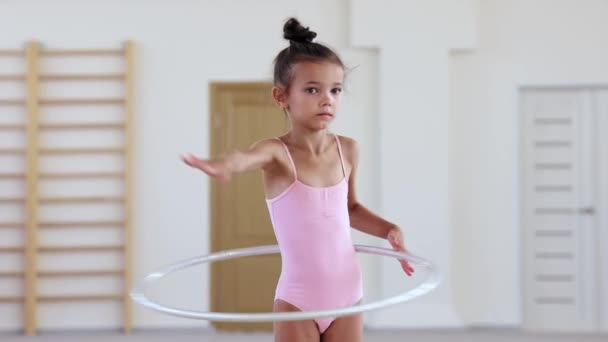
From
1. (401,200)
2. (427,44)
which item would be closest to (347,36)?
(427,44)

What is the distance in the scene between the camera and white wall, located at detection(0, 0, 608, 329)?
20.1 ft

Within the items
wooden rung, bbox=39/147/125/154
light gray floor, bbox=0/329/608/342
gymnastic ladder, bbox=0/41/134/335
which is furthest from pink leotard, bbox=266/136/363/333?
wooden rung, bbox=39/147/125/154

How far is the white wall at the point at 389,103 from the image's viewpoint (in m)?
6.11

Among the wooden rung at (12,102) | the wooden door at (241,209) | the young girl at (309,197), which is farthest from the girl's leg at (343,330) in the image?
the wooden rung at (12,102)

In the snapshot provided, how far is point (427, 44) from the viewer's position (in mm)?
6082

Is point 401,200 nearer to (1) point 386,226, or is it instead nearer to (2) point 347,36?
(2) point 347,36

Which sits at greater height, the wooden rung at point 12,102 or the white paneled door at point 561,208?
the wooden rung at point 12,102

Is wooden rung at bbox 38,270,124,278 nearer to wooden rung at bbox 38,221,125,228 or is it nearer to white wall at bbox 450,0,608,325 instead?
wooden rung at bbox 38,221,125,228

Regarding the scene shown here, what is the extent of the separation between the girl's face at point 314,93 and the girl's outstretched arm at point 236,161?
0.12 metres

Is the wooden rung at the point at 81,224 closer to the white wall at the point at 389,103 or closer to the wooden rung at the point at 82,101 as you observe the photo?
the white wall at the point at 389,103

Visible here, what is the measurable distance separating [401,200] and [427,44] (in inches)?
50.4

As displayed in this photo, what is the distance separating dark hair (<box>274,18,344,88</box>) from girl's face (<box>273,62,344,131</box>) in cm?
2

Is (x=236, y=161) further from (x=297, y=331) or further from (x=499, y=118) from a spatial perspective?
(x=499, y=118)

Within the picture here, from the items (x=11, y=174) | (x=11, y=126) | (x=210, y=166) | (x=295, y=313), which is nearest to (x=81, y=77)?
(x=11, y=126)
